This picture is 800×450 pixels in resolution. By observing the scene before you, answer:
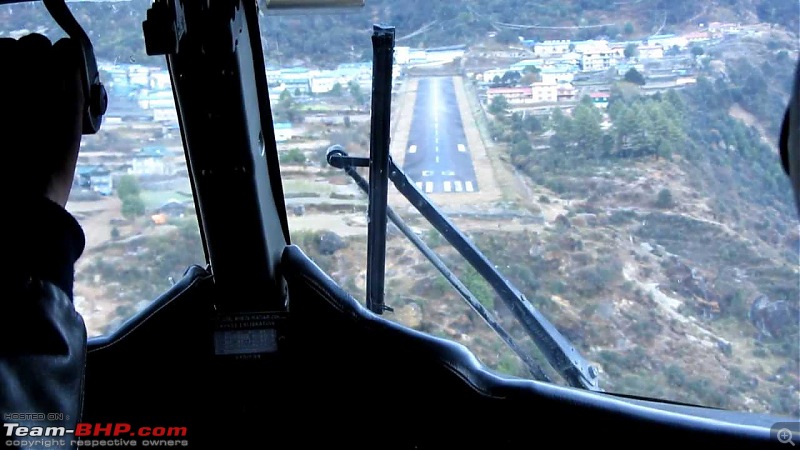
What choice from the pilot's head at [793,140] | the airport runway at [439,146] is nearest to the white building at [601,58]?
the airport runway at [439,146]

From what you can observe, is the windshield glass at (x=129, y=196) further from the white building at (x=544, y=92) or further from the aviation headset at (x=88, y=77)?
the white building at (x=544, y=92)

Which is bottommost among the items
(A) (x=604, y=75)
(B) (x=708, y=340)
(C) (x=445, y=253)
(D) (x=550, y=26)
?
(B) (x=708, y=340)

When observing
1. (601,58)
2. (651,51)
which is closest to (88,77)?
(601,58)

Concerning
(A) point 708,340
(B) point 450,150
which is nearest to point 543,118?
(B) point 450,150

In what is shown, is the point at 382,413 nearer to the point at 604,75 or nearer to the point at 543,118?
the point at 543,118

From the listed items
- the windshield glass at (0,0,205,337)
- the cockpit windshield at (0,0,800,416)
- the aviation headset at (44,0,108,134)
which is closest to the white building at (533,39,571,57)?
the cockpit windshield at (0,0,800,416)
